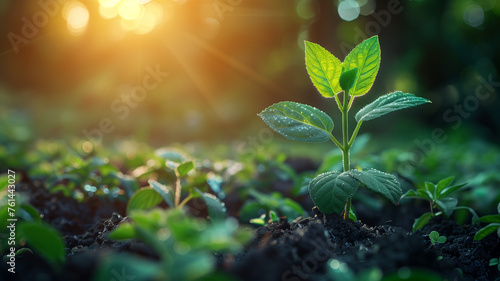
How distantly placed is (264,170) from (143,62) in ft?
23.6

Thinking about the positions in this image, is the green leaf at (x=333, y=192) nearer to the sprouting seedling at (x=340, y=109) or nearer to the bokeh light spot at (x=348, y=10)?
the sprouting seedling at (x=340, y=109)

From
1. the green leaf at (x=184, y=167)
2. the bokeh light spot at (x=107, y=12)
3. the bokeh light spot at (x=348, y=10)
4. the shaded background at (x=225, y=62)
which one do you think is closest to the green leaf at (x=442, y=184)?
the green leaf at (x=184, y=167)

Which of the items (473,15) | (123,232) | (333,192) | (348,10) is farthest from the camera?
(473,15)

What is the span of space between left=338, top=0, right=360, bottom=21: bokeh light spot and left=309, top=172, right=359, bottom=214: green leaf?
764 centimetres

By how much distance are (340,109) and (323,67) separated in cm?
15

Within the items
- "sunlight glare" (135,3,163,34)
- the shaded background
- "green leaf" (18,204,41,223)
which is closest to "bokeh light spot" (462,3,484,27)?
the shaded background

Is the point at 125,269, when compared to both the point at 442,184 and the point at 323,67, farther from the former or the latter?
the point at 442,184

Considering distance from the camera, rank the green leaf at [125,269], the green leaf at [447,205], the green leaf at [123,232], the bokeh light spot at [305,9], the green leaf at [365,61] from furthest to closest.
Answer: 1. the bokeh light spot at [305,9]
2. the green leaf at [447,205]
3. the green leaf at [365,61]
4. the green leaf at [123,232]
5. the green leaf at [125,269]

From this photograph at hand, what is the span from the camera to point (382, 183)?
45.7 inches

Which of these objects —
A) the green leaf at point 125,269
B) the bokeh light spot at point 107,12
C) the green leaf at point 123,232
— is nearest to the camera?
the green leaf at point 125,269

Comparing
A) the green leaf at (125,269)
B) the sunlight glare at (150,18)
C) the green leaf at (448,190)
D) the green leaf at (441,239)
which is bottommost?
the green leaf at (441,239)

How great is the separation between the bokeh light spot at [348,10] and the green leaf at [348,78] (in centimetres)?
746

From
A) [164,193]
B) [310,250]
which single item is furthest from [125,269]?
[164,193]

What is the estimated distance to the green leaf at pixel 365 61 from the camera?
1216 mm
